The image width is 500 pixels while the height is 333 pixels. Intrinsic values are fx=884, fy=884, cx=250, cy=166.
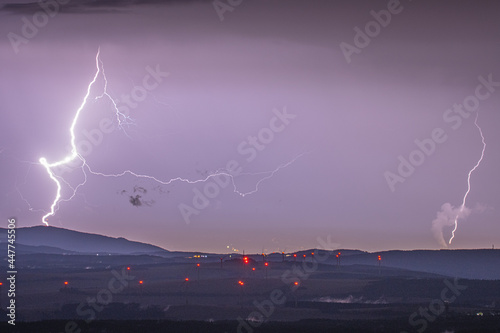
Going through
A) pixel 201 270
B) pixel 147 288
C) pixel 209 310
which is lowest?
pixel 209 310

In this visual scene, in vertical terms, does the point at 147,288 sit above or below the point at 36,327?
above

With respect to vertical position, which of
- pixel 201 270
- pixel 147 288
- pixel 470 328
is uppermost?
pixel 201 270

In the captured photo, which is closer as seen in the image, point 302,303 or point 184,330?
point 184,330

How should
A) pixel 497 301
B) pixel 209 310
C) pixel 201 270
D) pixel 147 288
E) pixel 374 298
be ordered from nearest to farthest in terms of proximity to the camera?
pixel 209 310
pixel 497 301
pixel 374 298
pixel 147 288
pixel 201 270

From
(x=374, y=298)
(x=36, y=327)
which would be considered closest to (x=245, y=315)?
(x=36, y=327)

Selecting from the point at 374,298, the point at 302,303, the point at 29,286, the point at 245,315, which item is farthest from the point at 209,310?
the point at 29,286

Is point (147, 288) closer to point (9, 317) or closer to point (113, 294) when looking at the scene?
point (113, 294)

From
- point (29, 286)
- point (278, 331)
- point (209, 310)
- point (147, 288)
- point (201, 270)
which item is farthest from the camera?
point (201, 270)

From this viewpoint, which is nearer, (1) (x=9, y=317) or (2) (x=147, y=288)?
(1) (x=9, y=317)

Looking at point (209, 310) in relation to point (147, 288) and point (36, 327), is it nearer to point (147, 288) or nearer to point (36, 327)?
point (36, 327)
